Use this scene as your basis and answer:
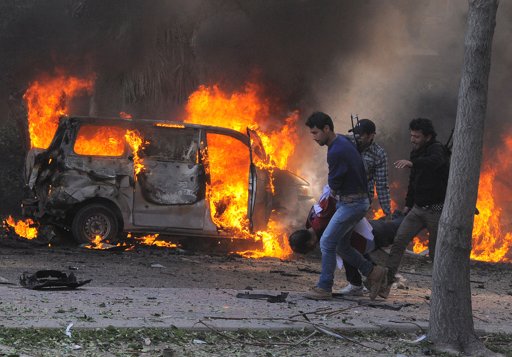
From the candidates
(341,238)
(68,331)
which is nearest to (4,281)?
(68,331)

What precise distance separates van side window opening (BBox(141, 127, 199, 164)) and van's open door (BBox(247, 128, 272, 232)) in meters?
0.87

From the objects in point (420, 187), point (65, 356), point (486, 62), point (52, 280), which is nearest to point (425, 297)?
point (420, 187)

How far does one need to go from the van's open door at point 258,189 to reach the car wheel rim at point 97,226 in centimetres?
209

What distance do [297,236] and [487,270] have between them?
529 centimetres

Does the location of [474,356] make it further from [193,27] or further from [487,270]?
[193,27]

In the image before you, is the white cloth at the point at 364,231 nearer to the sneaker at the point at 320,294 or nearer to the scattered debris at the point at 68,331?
the sneaker at the point at 320,294

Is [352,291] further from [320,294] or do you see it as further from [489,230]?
[489,230]

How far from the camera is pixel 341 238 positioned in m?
6.97

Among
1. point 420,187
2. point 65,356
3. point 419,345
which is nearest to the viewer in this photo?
point 65,356

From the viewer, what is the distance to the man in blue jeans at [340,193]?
269 inches

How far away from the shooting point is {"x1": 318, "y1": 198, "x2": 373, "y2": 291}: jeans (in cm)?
689

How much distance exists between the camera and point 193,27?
615 inches

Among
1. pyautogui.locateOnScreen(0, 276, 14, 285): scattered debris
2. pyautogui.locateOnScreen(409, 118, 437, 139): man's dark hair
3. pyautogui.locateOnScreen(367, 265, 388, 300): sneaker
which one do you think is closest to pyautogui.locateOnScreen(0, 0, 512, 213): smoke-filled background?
pyautogui.locateOnScreen(0, 276, 14, 285): scattered debris

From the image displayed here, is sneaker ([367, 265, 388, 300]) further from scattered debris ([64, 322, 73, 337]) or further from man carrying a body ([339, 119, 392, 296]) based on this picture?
scattered debris ([64, 322, 73, 337])
